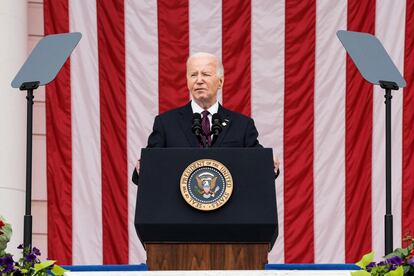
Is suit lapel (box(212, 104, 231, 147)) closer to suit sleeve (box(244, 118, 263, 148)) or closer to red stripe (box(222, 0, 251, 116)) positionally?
suit sleeve (box(244, 118, 263, 148))

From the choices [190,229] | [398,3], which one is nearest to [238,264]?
[190,229]

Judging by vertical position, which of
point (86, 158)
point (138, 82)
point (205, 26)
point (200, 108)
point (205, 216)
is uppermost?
point (205, 26)

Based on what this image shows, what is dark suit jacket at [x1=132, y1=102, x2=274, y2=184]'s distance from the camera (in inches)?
259

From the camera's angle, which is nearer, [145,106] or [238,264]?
[238,264]

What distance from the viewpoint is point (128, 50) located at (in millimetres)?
10430

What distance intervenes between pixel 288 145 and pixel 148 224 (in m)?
→ 4.54

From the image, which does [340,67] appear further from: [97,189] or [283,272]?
[283,272]

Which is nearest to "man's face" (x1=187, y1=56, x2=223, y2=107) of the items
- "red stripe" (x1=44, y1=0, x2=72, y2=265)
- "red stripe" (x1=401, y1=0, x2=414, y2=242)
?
"red stripe" (x1=44, y1=0, x2=72, y2=265)

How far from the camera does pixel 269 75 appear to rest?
10508 mm

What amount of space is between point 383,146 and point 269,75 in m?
1.15

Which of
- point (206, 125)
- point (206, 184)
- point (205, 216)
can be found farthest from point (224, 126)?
point (205, 216)

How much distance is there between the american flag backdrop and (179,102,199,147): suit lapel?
11.5 feet

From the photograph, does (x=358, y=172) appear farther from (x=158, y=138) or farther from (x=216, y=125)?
(x=216, y=125)

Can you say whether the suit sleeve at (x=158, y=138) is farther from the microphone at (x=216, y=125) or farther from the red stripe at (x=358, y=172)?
the red stripe at (x=358, y=172)
